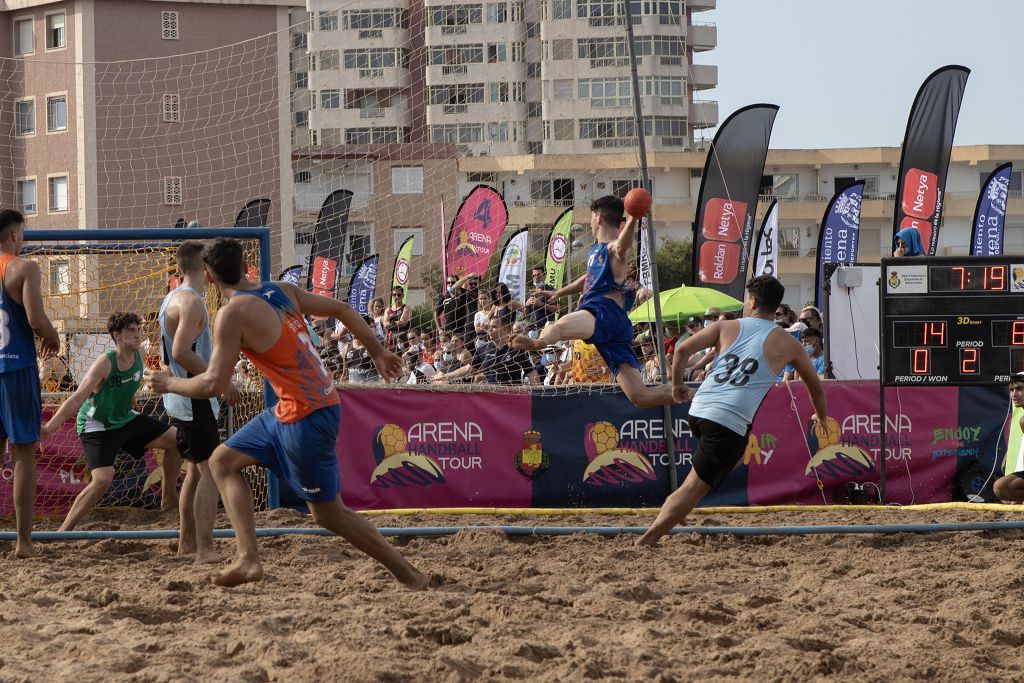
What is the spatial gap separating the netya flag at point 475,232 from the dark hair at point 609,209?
8.86m

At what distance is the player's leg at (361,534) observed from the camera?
6066 mm

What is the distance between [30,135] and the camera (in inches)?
860

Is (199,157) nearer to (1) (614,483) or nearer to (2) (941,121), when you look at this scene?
(1) (614,483)

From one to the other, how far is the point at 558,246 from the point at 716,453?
54.1 feet

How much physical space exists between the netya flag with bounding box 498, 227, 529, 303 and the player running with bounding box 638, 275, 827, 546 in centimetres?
1506

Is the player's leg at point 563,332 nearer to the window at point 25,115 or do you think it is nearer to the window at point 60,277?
the window at point 60,277

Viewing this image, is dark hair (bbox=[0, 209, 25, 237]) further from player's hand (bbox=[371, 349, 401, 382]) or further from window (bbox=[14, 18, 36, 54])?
window (bbox=[14, 18, 36, 54])

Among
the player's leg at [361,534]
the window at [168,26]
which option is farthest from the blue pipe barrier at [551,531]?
the window at [168,26]

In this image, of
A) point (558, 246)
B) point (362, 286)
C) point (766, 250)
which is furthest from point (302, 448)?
point (362, 286)

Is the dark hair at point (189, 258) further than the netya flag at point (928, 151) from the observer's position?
No

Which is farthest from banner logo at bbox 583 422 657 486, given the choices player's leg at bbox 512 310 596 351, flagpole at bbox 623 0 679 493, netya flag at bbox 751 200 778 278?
netya flag at bbox 751 200 778 278

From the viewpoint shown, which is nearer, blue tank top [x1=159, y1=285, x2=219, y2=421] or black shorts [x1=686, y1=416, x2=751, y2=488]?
black shorts [x1=686, y1=416, x2=751, y2=488]

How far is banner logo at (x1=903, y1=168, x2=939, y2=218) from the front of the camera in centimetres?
1934

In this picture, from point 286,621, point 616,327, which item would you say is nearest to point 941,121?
point 616,327
